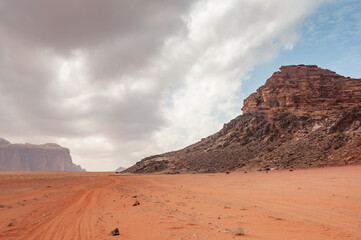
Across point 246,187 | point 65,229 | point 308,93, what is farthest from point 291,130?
point 65,229

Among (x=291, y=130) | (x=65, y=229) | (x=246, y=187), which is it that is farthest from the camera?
(x=291, y=130)

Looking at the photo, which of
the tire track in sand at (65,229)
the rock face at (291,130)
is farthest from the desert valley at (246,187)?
the rock face at (291,130)

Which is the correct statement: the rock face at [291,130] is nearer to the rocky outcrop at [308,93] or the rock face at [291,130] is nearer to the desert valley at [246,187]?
the rocky outcrop at [308,93]

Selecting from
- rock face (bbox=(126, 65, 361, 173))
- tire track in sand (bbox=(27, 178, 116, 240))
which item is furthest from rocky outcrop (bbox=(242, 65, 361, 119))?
tire track in sand (bbox=(27, 178, 116, 240))

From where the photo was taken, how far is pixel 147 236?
6.92 m

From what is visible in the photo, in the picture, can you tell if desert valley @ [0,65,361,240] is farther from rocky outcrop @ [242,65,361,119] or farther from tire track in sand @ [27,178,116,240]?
rocky outcrop @ [242,65,361,119]

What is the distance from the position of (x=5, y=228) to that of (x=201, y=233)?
8303 millimetres

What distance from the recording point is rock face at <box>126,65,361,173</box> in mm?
44319

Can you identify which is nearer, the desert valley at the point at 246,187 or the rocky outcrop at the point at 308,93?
the desert valley at the point at 246,187

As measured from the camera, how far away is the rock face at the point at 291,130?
44.3 meters

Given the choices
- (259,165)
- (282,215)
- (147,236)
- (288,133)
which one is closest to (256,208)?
(282,215)

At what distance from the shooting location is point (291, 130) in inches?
2576

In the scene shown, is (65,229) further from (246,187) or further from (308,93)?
(308,93)

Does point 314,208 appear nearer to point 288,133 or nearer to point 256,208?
point 256,208
